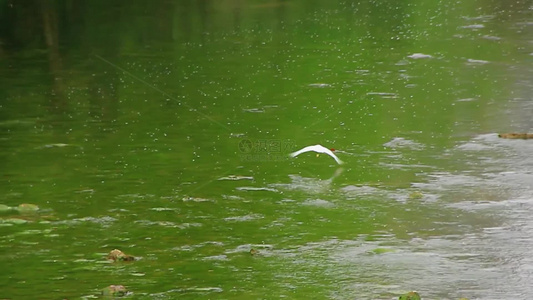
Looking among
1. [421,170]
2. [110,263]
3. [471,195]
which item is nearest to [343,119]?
[421,170]

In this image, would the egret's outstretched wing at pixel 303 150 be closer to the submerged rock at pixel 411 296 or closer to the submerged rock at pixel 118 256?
the submerged rock at pixel 118 256

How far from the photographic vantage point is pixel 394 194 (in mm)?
6879

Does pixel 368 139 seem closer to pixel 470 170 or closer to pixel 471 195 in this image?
pixel 470 170

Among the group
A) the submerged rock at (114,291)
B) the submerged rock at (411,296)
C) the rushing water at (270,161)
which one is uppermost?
the submerged rock at (411,296)

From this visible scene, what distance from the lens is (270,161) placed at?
795 centimetres

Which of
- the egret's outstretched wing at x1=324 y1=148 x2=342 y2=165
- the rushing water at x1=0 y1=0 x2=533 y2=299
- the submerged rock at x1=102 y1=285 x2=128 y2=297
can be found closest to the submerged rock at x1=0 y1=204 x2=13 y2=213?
the rushing water at x1=0 y1=0 x2=533 y2=299

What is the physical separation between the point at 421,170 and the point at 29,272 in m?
3.06

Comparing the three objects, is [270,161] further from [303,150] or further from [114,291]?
[114,291]

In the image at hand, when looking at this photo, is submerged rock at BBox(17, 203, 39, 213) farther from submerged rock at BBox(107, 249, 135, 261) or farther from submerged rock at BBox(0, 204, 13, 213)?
submerged rock at BBox(107, 249, 135, 261)

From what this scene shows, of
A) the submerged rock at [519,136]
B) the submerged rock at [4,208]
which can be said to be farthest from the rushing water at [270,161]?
the submerged rock at [519,136]

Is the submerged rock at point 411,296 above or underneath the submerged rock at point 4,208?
above

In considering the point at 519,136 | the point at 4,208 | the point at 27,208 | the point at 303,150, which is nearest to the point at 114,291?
the point at 27,208

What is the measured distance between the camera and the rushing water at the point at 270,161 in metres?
5.51

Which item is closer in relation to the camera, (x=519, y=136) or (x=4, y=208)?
(x=4, y=208)
